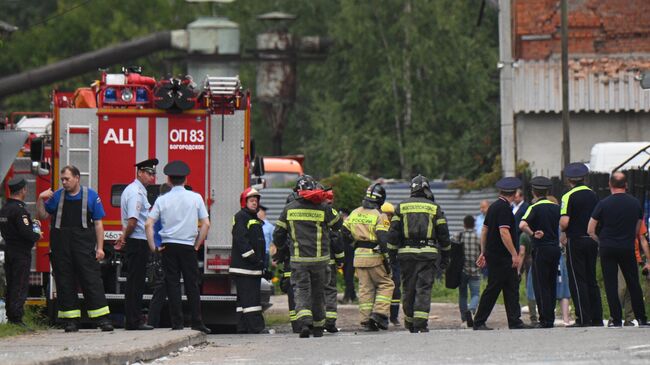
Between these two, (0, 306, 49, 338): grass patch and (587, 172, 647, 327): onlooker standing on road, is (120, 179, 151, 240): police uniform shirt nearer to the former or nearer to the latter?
(0, 306, 49, 338): grass patch

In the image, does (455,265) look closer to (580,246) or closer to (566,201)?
(580,246)

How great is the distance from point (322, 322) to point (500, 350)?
4.09m

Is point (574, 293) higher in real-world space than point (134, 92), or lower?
lower

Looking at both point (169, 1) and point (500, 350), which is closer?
point (500, 350)

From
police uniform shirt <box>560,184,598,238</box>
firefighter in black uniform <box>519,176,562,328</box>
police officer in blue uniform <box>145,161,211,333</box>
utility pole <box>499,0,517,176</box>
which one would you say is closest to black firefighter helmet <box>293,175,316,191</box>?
police officer in blue uniform <box>145,161,211,333</box>

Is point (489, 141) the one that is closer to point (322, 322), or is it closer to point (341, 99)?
point (341, 99)

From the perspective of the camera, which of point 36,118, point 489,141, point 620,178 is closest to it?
point 620,178

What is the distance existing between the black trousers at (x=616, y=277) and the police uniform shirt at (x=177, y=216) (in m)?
4.46

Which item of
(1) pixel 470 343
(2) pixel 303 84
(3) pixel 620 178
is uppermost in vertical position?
(2) pixel 303 84

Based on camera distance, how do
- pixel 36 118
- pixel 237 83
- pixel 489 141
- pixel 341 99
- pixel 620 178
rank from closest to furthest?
pixel 620 178
pixel 237 83
pixel 36 118
pixel 489 141
pixel 341 99

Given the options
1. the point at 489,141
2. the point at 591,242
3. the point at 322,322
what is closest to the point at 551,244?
the point at 591,242

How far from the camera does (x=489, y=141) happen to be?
48938 mm

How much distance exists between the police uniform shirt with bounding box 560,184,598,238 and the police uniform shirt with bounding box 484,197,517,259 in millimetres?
638

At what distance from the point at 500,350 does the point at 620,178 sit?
4.22 metres
